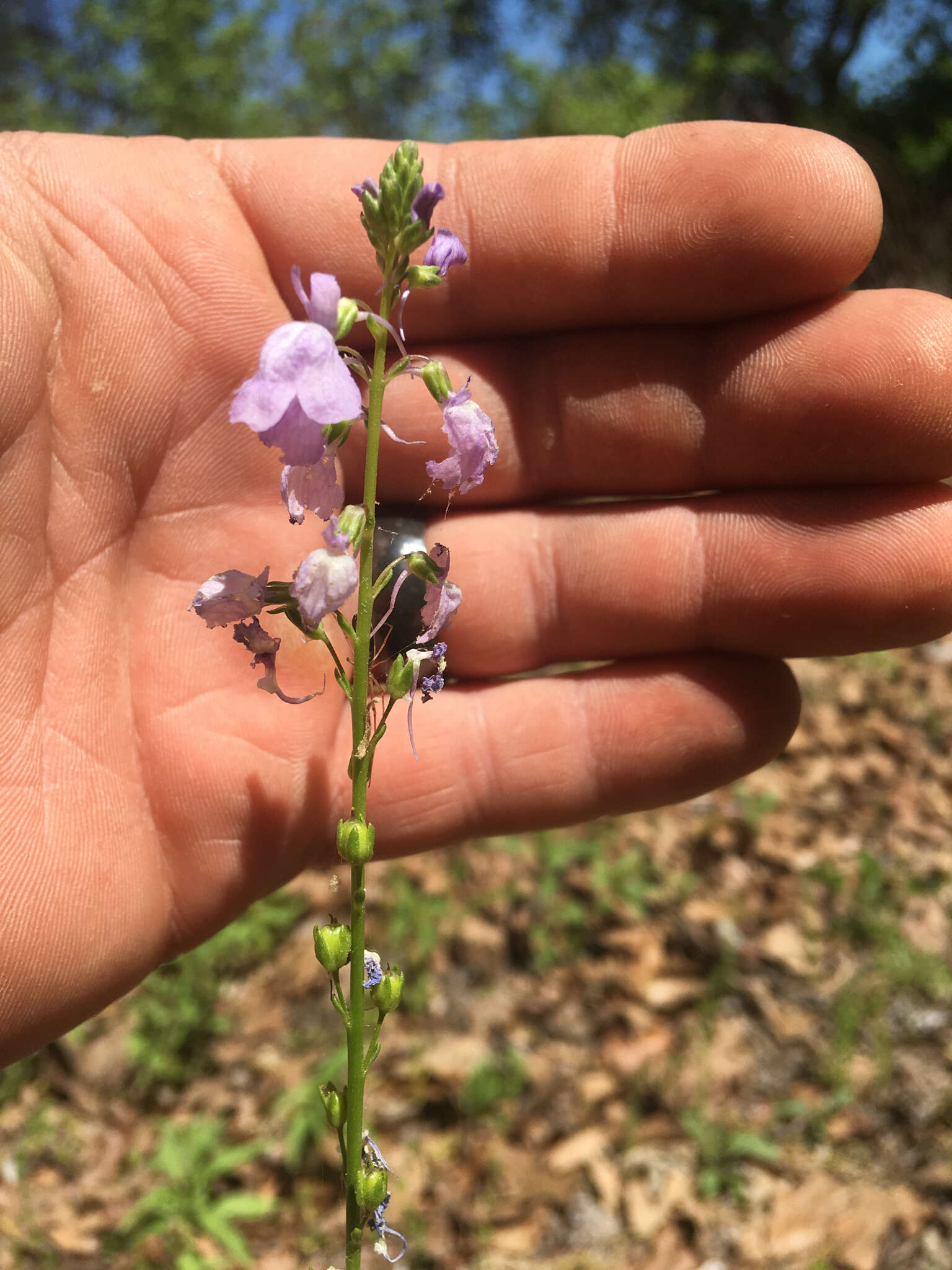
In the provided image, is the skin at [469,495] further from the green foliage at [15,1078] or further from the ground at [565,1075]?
the green foliage at [15,1078]

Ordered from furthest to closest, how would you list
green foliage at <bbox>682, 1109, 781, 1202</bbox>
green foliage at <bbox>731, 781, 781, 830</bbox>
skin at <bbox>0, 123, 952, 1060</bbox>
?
1. green foliage at <bbox>731, 781, 781, 830</bbox>
2. green foliage at <bbox>682, 1109, 781, 1202</bbox>
3. skin at <bbox>0, 123, 952, 1060</bbox>

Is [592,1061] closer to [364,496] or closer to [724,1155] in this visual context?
[724,1155]

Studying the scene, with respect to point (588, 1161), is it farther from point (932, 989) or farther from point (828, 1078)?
point (932, 989)

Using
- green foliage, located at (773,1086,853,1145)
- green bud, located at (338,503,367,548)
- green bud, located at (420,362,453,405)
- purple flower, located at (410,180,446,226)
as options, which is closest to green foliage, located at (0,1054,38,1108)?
green foliage, located at (773,1086,853,1145)

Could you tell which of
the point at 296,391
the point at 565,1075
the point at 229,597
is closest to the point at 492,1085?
the point at 565,1075

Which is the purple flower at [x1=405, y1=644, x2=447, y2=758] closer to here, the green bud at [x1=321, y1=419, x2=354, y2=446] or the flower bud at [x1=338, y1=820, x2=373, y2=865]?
the flower bud at [x1=338, y1=820, x2=373, y2=865]

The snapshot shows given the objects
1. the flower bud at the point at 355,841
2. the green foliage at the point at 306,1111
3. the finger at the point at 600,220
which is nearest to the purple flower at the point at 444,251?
the finger at the point at 600,220

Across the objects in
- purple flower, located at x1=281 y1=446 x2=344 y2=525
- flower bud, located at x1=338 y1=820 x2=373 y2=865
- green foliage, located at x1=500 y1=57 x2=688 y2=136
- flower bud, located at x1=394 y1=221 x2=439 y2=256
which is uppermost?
green foliage, located at x1=500 y1=57 x2=688 y2=136
